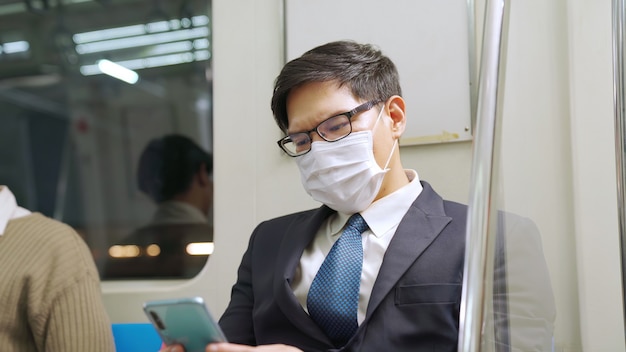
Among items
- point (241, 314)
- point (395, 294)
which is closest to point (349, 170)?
point (395, 294)

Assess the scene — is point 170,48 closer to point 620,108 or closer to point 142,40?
point 142,40

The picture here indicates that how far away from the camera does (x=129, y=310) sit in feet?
8.18

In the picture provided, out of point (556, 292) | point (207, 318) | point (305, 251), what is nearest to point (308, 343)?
point (305, 251)

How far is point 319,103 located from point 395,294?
551 mm

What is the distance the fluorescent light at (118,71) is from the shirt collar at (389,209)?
1473 millimetres

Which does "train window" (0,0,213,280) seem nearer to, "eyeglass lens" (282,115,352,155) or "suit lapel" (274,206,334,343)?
"suit lapel" (274,206,334,343)

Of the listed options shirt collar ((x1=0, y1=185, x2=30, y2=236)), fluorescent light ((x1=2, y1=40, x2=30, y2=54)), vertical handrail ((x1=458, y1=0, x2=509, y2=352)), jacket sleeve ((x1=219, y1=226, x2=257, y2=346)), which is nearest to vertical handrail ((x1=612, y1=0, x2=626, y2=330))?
vertical handrail ((x1=458, y1=0, x2=509, y2=352))

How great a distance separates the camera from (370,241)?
5.40ft

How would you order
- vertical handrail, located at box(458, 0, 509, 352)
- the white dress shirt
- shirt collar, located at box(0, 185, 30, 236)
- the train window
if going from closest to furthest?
1. vertical handrail, located at box(458, 0, 509, 352)
2. the white dress shirt
3. shirt collar, located at box(0, 185, 30, 236)
4. the train window

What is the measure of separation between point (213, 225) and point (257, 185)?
10.3 inches

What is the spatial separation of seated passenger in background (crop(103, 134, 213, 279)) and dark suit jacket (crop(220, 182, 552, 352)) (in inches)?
30.1

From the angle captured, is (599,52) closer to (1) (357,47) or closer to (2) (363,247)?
(1) (357,47)

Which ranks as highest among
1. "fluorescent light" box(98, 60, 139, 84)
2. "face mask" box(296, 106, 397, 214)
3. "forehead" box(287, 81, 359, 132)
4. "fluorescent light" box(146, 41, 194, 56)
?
"fluorescent light" box(146, 41, 194, 56)

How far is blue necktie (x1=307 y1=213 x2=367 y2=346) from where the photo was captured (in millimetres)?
1528
